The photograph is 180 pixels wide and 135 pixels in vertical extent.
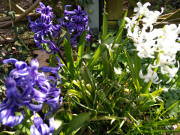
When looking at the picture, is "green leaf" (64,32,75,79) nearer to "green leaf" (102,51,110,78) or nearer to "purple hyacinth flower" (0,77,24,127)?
"green leaf" (102,51,110,78)

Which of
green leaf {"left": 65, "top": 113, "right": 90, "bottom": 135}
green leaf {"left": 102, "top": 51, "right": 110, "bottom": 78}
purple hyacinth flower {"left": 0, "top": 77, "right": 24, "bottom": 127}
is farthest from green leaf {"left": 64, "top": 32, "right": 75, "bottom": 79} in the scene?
purple hyacinth flower {"left": 0, "top": 77, "right": 24, "bottom": 127}

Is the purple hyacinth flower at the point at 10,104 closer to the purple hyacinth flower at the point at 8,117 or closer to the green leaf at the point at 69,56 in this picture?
the purple hyacinth flower at the point at 8,117

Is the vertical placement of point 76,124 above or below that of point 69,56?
below

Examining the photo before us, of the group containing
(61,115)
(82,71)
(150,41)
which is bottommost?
(61,115)

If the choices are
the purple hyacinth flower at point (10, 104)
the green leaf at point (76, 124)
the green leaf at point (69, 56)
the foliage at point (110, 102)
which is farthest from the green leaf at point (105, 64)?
the purple hyacinth flower at point (10, 104)

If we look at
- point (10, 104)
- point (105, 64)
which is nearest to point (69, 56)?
point (105, 64)

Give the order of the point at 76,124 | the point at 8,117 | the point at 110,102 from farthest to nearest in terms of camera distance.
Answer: the point at 110,102 → the point at 76,124 → the point at 8,117

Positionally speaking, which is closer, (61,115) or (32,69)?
(32,69)

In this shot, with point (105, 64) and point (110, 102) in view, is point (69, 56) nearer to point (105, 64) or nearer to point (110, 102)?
point (105, 64)

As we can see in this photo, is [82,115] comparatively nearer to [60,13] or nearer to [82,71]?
[82,71]

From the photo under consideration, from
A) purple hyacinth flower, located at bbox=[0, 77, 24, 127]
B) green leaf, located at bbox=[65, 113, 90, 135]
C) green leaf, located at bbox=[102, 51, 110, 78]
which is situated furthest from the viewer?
green leaf, located at bbox=[102, 51, 110, 78]

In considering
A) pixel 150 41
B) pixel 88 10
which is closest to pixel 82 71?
pixel 150 41
